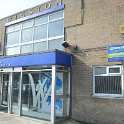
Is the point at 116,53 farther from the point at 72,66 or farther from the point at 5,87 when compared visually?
the point at 5,87

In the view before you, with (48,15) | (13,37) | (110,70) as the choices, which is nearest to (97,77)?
(110,70)

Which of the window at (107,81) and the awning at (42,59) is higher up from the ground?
the awning at (42,59)

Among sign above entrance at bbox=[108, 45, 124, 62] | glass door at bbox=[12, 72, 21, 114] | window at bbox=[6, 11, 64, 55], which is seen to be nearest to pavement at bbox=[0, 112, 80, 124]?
glass door at bbox=[12, 72, 21, 114]

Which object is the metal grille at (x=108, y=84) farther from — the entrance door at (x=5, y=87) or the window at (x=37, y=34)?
the entrance door at (x=5, y=87)

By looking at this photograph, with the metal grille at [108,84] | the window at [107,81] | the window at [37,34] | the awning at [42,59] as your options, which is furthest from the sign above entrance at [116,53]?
the window at [37,34]

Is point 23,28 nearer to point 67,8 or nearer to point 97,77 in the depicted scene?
point 67,8

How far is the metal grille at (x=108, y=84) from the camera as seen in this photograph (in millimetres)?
10031

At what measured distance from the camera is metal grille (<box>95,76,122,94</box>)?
10.0 metres

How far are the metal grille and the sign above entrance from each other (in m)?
0.77

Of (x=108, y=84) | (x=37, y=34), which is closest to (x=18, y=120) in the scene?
(x=108, y=84)

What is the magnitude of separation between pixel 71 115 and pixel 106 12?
494 centimetres

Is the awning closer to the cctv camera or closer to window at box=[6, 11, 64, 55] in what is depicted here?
the cctv camera

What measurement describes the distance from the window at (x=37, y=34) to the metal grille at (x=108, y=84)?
2.75 metres

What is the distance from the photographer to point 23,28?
14695 millimetres
